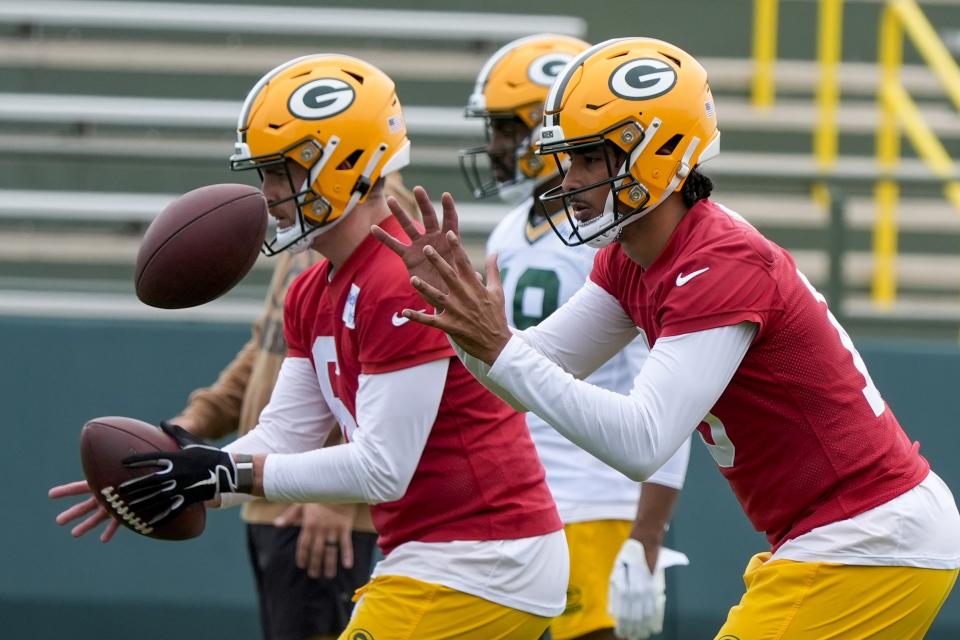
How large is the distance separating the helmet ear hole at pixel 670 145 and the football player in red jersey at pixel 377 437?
1.89 ft

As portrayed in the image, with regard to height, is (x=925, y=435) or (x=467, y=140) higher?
(x=467, y=140)

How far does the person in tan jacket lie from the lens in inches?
157

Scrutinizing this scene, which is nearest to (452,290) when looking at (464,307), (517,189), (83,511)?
(464,307)

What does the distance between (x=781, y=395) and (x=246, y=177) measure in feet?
14.2

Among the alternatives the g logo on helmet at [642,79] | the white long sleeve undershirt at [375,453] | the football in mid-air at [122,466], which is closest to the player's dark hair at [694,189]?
the g logo on helmet at [642,79]

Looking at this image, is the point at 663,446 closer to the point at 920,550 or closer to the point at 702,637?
the point at 920,550

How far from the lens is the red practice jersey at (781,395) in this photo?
9.05 feet

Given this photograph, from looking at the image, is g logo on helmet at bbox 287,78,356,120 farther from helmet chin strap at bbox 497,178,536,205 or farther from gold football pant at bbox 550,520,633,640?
gold football pant at bbox 550,520,633,640

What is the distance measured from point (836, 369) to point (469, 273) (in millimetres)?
749

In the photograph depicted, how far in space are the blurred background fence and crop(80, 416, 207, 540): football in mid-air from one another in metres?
2.42

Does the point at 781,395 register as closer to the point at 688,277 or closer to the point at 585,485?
the point at 688,277

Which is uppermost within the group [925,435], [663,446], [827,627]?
[663,446]

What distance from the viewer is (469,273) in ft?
8.63

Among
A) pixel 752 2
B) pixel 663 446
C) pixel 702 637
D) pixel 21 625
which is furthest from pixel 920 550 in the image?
pixel 752 2
